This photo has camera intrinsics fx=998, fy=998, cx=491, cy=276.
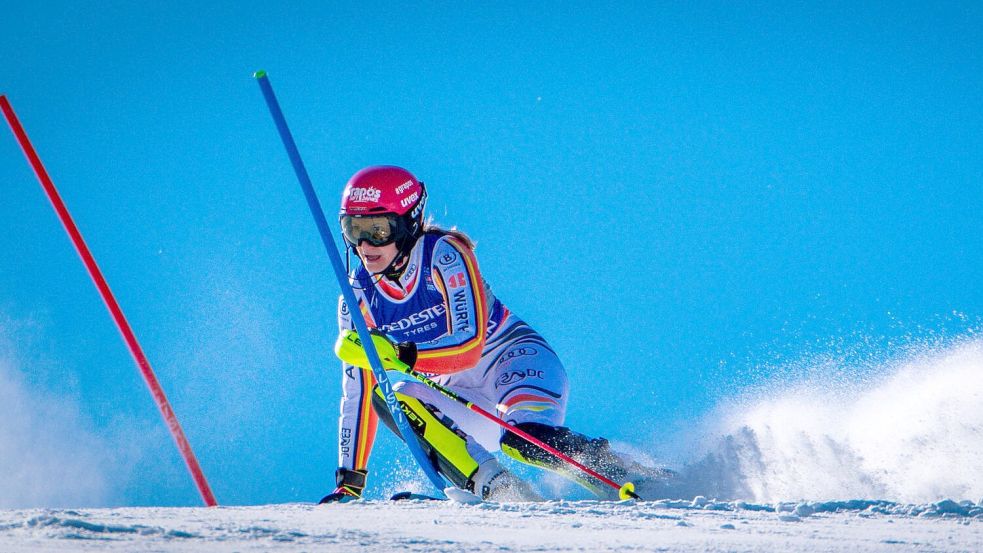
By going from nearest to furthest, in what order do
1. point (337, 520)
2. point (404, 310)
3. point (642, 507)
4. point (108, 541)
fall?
point (108, 541) < point (337, 520) < point (642, 507) < point (404, 310)

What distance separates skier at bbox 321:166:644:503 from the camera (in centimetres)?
635

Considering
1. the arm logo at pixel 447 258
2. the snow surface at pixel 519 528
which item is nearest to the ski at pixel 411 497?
the snow surface at pixel 519 528

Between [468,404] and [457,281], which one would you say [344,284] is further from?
[468,404]

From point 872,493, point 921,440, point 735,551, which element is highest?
point 921,440

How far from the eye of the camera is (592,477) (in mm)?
6254

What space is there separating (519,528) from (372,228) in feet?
10.8

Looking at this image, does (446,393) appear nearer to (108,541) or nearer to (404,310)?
(404,310)

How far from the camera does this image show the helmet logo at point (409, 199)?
6750 mm

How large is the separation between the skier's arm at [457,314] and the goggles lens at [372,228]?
338mm

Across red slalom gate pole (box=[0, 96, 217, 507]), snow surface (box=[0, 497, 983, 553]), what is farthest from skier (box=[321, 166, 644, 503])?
snow surface (box=[0, 497, 983, 553])

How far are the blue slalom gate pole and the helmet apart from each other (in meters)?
0.18

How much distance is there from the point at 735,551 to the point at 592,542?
0.49m

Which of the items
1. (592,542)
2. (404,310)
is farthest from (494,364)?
(592,542)

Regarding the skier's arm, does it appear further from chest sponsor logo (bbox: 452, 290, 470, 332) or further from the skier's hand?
the skier's hand
